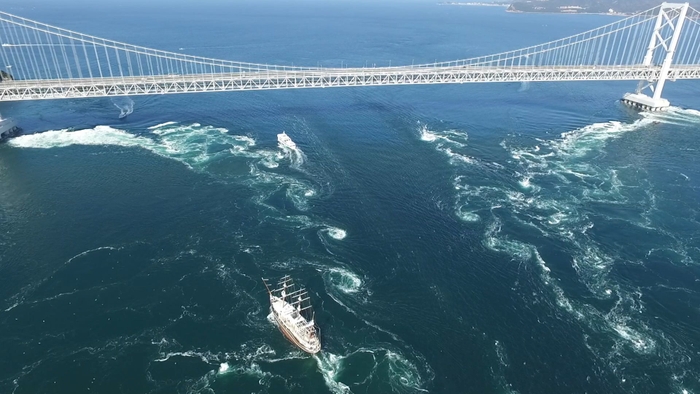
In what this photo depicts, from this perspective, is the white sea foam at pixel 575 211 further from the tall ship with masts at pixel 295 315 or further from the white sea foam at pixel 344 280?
the tall ship with masts at pixel 295 315

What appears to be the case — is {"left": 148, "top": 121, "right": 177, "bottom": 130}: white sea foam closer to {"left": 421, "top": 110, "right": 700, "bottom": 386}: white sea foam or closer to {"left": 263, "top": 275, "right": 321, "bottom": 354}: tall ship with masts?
{"left": 421, "top": 110, "right": 700, "bottom": 386}: white sea foam

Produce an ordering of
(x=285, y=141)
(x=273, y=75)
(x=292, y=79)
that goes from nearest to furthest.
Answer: (x=285, y=141)
(x=273, y=75)
(x=292, y=79)

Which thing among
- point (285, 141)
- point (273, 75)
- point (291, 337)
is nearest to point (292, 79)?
point (273, 75)

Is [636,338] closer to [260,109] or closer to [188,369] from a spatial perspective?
[188,369]

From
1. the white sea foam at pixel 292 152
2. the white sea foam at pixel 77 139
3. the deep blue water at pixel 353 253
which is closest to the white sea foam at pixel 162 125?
the deep blue water at pixel 353 253

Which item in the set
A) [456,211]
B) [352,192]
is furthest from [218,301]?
[456,211]

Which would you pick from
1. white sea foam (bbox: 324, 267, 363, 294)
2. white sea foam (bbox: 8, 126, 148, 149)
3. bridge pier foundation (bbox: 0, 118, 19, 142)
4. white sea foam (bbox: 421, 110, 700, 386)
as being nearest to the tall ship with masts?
white sea foam (bbox: 324, 267, 363, 294)

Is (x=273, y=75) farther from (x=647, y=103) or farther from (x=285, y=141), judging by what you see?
(x=647, y=103)
